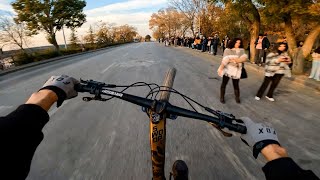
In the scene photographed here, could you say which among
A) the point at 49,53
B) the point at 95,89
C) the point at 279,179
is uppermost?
the point at 95,89

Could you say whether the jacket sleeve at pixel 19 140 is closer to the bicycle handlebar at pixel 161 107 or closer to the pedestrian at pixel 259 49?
the bicycle handlebar at pixel 161 107

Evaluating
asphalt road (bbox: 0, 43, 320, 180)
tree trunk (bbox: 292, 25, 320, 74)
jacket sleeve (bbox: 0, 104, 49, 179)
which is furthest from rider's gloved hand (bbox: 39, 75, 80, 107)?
tree trunk (bbox: 292, 25, 320, 74)

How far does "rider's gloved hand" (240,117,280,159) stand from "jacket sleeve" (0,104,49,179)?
1.10 metres

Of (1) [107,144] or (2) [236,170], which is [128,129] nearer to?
(1) [107,144]

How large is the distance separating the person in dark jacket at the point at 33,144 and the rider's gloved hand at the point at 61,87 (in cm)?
15

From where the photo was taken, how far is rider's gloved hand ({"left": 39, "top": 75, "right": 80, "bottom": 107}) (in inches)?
62.2

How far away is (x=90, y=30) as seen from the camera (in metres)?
50.1

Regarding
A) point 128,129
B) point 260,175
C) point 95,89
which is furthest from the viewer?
point 128,129

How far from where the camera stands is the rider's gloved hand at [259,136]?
3.93 ft

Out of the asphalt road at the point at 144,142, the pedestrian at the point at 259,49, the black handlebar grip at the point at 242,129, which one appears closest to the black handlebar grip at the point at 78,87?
the black handlebar grip at the point at 242,129

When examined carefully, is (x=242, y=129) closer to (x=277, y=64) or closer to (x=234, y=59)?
(x=234, y=59)

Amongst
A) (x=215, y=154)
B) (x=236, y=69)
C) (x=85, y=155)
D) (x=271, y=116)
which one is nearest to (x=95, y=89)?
(x=85, y=155)

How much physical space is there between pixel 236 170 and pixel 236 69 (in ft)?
12.4

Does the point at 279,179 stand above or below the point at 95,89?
below
